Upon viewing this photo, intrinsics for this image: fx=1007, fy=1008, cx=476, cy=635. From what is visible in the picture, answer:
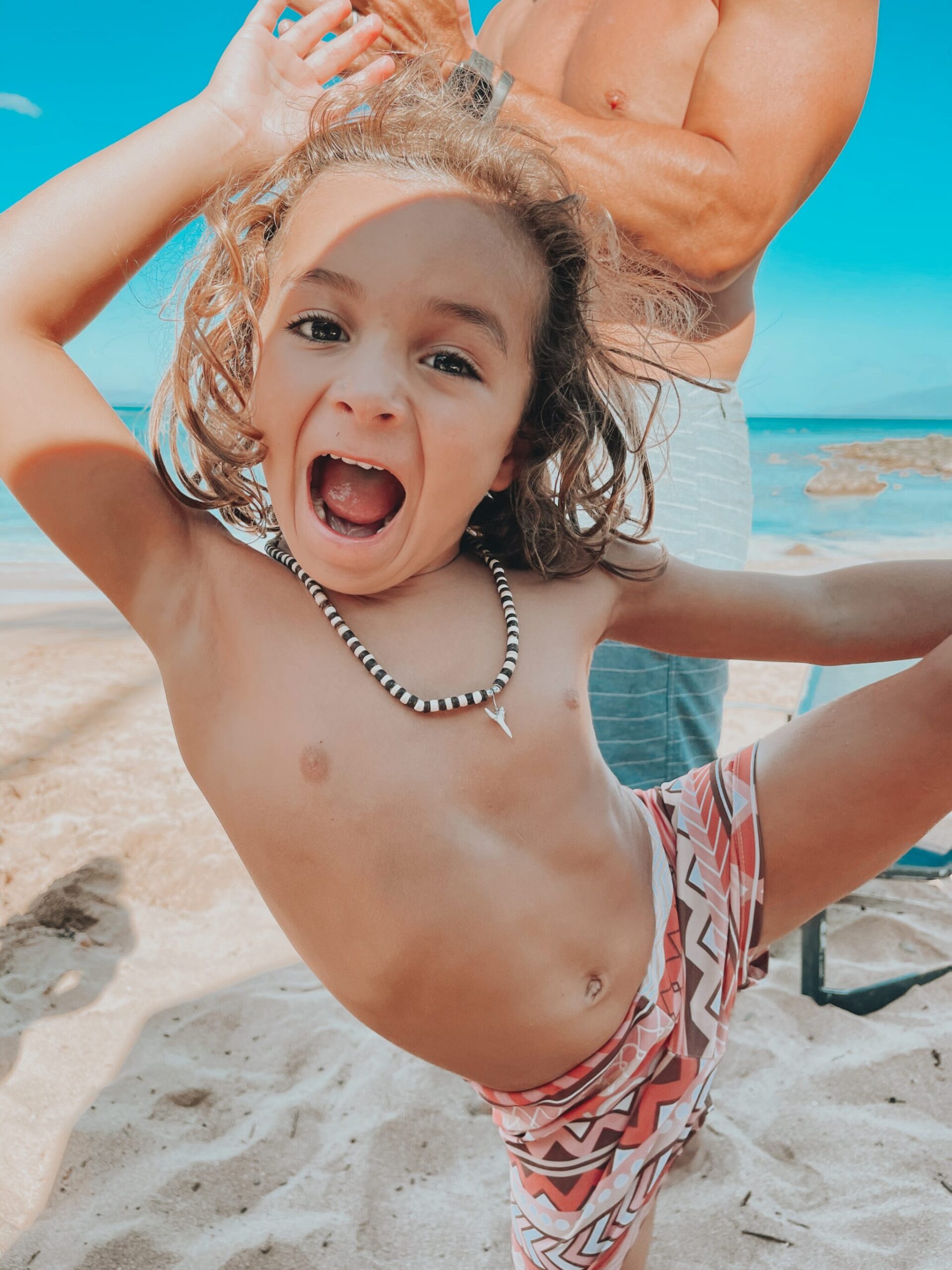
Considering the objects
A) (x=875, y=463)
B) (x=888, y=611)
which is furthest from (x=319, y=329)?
(x=875, y=463)

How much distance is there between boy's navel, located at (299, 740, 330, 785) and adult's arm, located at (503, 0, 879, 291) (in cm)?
131

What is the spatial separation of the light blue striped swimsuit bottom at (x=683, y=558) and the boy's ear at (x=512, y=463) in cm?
55

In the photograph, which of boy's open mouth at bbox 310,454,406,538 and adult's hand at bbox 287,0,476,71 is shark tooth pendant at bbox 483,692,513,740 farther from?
adult's hand at bbox 287,0,476,71

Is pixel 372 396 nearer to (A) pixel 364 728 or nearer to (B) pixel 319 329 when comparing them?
(B) pixel 319 329

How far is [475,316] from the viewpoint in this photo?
137 cm

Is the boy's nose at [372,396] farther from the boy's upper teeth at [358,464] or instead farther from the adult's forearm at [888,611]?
the adult's forearm at [888,611]

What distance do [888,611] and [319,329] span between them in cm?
96

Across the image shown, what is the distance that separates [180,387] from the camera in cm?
161

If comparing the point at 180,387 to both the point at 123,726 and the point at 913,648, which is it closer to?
the point at 913,648

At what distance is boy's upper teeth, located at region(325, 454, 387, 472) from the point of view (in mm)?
1271

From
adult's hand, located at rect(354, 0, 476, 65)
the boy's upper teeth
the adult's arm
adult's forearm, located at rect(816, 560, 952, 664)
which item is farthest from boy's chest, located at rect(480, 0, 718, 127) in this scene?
the boy's upper teeth

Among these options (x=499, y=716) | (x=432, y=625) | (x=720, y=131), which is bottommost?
(x=499, y=716)

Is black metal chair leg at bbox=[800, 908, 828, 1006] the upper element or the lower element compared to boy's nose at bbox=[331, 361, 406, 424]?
lower

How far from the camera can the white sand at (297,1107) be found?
196cm
